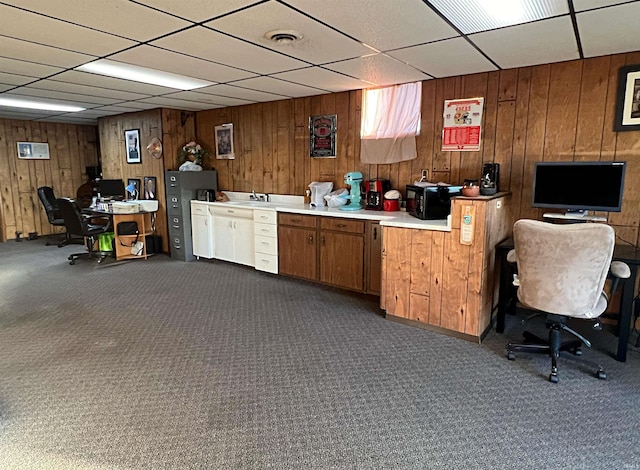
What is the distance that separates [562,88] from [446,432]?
311cm

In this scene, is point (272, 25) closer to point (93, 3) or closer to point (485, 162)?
point (93, 3)

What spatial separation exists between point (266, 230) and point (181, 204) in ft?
5.54

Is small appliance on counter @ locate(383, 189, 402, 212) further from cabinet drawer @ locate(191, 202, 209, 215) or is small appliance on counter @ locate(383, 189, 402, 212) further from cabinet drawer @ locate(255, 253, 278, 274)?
cabinet drawer @ locate(191, 202, 209, 215)

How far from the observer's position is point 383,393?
8.27 ft

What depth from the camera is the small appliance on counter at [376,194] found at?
4.52m

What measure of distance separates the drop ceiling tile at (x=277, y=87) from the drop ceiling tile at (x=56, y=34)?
57.0 inches

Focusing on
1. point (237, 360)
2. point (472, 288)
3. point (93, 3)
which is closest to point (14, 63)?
point (93, 3)

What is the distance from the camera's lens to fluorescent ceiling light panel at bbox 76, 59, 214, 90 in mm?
3556

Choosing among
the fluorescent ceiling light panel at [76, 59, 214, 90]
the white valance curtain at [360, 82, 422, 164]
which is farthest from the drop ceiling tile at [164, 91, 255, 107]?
the white valance curtain at [360, 82, 422, 164]

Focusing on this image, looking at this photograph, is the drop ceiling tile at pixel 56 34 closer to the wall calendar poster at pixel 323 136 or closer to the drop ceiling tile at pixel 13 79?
the drop ceiling tile at pixel 13 79

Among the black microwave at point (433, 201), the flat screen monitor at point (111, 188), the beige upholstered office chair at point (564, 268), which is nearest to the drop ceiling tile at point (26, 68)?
the flat screen monitor at point (111, 188)

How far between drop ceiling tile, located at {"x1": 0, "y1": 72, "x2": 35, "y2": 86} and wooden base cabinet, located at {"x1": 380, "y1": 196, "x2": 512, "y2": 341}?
3962 mm

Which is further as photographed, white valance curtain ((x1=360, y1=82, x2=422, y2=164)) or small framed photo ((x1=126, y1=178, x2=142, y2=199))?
small framed photo ((x1=126, y1=178, x2=142, y2=199))

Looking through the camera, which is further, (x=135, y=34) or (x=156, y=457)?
(x=135, y=34)
